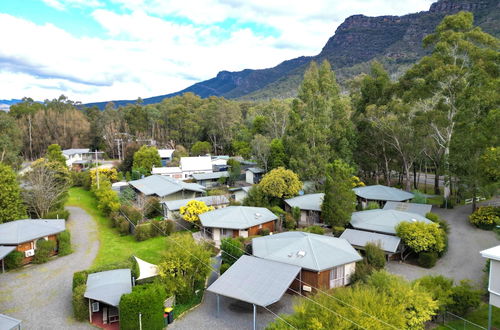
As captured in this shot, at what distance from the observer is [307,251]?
18.3 m

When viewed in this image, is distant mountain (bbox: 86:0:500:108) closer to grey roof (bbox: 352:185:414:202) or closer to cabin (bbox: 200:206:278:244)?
grey roof (bbox: 352:185:414:202)

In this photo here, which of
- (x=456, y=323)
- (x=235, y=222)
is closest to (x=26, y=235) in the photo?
(x=235, y=222)

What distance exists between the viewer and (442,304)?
45.7ft

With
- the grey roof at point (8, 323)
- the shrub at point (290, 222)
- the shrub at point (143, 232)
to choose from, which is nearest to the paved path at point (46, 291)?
the grey roof at point (8, 323)

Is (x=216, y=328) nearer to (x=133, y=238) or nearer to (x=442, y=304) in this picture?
(x=442, y=304)

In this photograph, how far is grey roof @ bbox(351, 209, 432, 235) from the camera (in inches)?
909

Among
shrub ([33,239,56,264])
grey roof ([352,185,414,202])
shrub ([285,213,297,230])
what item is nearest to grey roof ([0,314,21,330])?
shrub ([33,239,56,264])

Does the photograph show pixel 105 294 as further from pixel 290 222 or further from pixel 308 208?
pixel 308 208

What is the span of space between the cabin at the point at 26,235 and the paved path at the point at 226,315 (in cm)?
1263

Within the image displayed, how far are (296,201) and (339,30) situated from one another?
635 ft

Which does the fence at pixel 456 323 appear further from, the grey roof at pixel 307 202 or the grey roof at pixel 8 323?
the grey roof at pixel 8 323

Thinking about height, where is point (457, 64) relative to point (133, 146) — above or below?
above

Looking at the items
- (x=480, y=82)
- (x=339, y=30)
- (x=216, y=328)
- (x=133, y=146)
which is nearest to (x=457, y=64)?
(x=480, y=82)

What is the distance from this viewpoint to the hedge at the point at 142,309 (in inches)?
534
